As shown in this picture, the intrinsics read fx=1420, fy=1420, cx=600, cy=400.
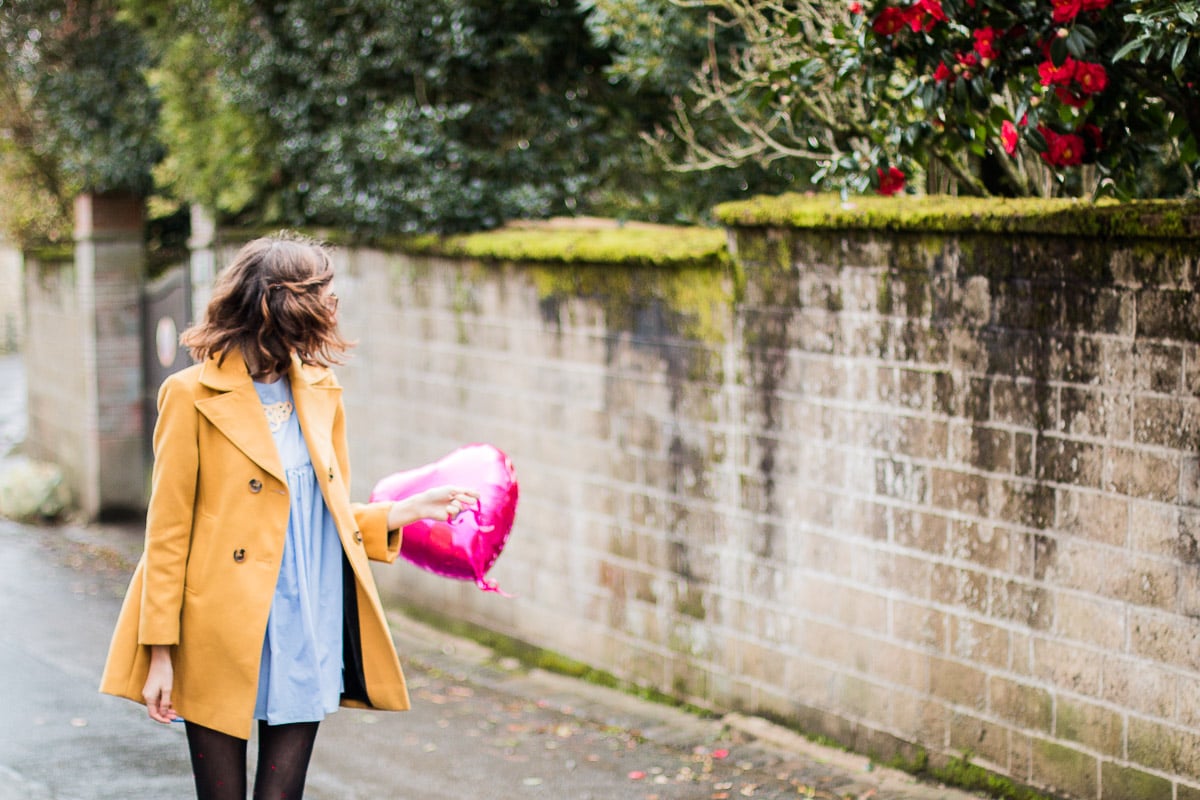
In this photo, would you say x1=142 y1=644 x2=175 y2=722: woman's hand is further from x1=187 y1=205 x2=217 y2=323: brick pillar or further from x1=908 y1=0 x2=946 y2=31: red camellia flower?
x1=187 y1=205 x2=217 y2=323: brick pillar

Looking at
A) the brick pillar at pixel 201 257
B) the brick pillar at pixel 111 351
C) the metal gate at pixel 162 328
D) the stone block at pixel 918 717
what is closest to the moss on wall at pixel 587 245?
the stone block at pixel 918 717

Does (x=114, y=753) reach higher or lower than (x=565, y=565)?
lower

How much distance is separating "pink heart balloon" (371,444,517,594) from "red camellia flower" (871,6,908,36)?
1.98 metres

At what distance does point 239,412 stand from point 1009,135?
114 inches

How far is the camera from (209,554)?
11.4 ft

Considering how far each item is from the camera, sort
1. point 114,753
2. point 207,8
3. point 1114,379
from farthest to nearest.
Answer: point 207,8, point 114,753, point 1114,379

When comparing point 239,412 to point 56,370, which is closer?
point 239,412

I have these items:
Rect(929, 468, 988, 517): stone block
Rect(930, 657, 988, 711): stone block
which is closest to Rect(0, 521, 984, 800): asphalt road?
Result: Rect(930, 657, 988, 711): stone block

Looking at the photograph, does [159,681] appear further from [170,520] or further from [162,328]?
[162,328]

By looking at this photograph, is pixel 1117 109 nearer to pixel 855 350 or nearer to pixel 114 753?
pixel 855 350

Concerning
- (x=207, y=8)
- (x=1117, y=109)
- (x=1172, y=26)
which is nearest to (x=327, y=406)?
(x=1172, y=26)

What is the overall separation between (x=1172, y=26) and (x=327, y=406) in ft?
8.57

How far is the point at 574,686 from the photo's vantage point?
737 cm

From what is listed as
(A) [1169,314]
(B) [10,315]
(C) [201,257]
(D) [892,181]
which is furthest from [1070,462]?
(B) [10,315]
